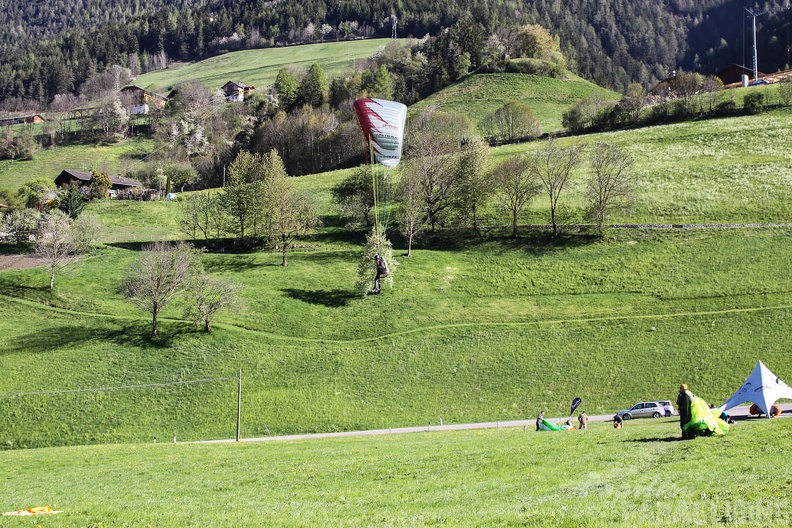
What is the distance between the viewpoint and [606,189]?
67875 millimetres

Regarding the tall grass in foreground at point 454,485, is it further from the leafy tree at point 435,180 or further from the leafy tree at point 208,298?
the leafy tree at point 435,180

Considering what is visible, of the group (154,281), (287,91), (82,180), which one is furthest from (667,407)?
(287,91)

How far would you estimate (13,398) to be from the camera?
4353cm

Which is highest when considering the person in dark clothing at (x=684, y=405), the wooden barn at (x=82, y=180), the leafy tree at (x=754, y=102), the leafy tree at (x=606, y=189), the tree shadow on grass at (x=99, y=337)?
the leafy tree at (x=754, y=102)

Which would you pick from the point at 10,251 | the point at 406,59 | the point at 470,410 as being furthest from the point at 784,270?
the point at 406,59

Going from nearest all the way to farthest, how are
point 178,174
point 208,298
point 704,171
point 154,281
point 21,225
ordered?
point 154,281 < point 208,298 < point 21,225 < point 704,171 < point 178,174

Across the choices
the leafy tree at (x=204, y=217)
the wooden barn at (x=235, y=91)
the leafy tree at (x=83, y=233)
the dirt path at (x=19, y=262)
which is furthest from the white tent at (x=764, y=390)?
the wooden barn at (x=235, y=91)

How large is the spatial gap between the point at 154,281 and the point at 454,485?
1583 inches

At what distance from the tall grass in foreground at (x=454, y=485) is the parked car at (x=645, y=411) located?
13043 millimetres

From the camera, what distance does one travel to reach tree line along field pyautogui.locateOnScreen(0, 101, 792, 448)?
4241cm

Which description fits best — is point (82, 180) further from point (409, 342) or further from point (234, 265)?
point (409, 342)

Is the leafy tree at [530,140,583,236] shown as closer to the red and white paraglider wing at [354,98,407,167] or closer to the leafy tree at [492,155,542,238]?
the leafy tree at [492,155,542,238]

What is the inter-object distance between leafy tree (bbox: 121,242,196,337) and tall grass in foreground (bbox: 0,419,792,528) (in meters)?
25.5

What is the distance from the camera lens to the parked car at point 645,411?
125 ft
